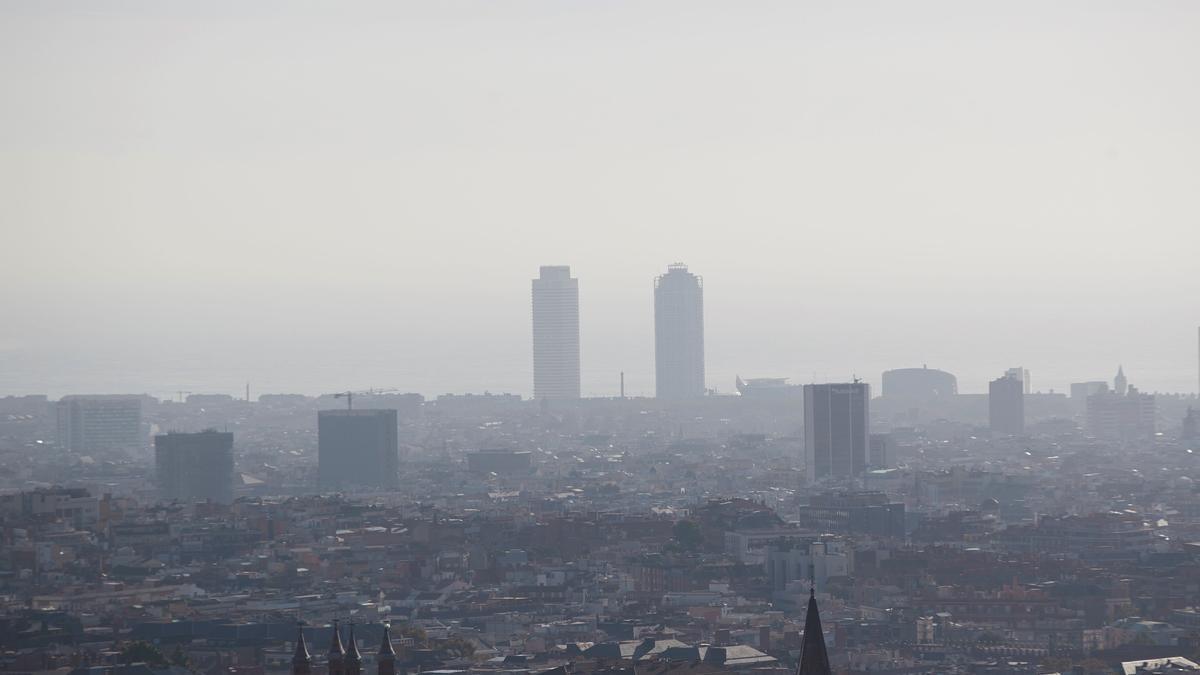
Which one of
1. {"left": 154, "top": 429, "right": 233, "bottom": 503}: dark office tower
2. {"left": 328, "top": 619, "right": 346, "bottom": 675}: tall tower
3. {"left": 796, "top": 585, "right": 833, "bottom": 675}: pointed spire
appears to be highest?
{"left": 154, "top": 429, "right": 233, "bottom": 503}: dark office tower

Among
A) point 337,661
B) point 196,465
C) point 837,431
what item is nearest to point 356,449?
point 196,465

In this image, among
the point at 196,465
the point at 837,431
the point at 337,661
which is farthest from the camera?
the point at 837,431

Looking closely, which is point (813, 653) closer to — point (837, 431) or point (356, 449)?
point (837, 431)

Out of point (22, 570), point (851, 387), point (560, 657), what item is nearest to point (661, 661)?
point (560, 657)

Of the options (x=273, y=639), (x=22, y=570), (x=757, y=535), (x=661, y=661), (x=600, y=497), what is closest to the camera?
(x=661, y=661)

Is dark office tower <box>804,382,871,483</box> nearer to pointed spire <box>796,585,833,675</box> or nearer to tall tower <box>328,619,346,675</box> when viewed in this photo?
tall tower <box>328,619,346,675</box>

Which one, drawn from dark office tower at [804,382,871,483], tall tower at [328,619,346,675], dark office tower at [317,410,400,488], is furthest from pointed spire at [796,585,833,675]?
dark office tower at [317,410,400,488]

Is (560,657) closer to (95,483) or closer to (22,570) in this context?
(22,570)
